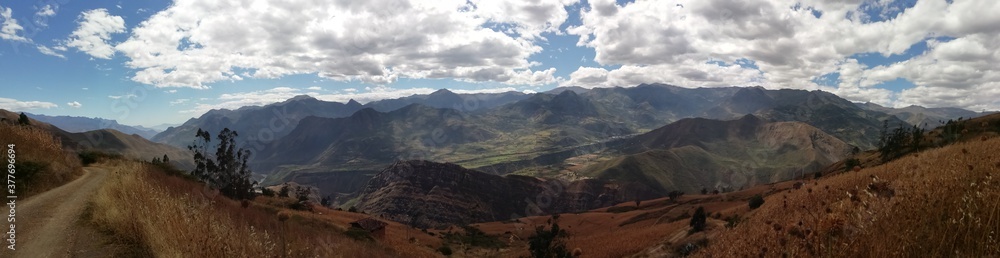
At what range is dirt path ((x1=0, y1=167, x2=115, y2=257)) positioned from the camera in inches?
342

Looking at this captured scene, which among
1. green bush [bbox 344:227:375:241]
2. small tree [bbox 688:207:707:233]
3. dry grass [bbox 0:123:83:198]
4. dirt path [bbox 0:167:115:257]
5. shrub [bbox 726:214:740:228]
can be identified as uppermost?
dry grass [bbox 0:123:83:198]

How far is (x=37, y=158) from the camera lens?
18734 mm

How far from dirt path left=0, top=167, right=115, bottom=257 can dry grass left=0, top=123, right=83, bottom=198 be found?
8.14 feet

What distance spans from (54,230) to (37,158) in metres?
12.6

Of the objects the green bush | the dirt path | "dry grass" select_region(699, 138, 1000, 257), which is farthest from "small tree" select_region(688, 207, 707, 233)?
the dirt path

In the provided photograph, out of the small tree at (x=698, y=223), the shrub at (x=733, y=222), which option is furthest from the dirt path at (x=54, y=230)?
the small tree at (x=698, y=223)

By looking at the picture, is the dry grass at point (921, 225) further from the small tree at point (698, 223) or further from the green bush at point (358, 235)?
the green bush at point (358, 235)

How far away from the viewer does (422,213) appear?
194000 mm

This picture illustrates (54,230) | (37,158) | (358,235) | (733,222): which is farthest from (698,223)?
(37,158)

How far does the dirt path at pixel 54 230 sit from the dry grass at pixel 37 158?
2481 mm

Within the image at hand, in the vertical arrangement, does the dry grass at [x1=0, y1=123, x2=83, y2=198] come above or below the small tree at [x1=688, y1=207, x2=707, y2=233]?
above

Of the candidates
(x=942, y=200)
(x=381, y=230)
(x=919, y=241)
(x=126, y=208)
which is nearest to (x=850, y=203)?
(x=942, y=200)

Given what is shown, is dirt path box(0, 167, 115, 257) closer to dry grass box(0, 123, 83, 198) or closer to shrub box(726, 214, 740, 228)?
dry grass box(0, 123, 83, 198)

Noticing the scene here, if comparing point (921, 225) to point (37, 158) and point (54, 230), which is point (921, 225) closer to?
point (54, 230)
